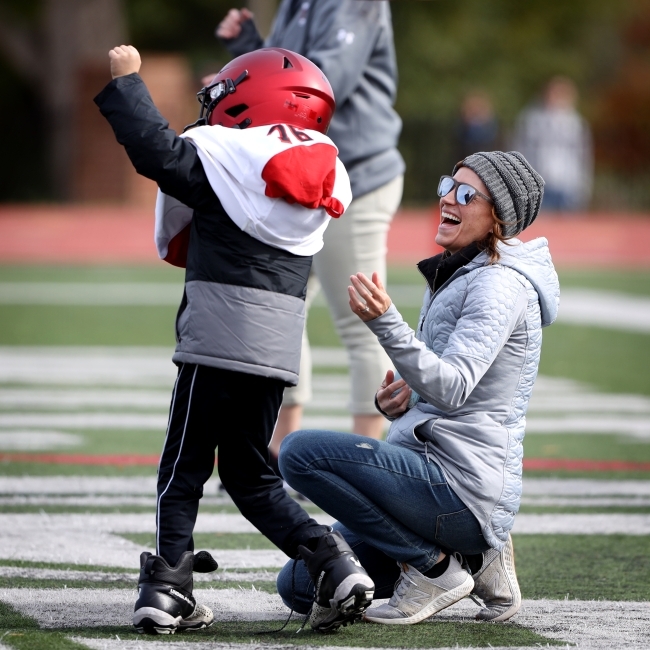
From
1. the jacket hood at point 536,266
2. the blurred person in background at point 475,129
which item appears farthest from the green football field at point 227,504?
the blurred person in background at point 475,129

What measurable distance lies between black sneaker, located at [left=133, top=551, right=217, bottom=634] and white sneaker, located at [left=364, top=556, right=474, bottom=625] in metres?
0.52

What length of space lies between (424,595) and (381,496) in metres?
0.32

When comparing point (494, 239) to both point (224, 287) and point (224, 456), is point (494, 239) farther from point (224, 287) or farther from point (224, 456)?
point (224, 456)

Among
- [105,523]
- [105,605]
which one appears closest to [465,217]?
[105,605]

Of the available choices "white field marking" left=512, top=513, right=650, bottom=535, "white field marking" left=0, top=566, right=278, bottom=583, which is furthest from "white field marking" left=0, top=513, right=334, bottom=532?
"white field marking" left=512, top=513, right=650, bottom=535

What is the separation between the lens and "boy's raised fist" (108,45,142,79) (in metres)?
3.76

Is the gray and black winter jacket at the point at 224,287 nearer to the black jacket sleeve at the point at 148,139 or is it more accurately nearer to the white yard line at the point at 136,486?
the black jacket sleeve at the point at 148,139

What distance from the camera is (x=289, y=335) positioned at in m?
3.91

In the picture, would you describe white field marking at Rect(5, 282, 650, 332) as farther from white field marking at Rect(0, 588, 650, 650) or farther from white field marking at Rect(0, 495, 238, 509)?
white field marking at Rect(0, 588, 650, 650)

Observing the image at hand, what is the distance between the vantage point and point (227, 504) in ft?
19.1

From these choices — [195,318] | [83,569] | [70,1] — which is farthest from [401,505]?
[70,1]

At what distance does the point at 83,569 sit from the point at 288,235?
56.9 inches

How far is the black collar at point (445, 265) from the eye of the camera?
412 cm

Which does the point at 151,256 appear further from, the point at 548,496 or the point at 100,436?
the point at 548,496
